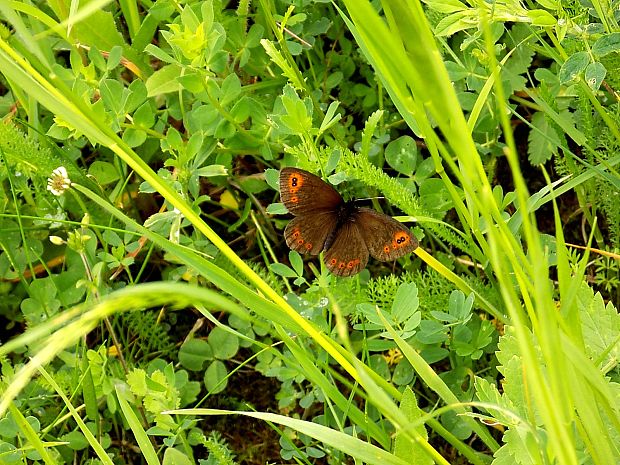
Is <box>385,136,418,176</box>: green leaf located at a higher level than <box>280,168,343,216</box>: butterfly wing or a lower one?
lower

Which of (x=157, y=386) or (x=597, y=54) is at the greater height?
(x=597, y=54)

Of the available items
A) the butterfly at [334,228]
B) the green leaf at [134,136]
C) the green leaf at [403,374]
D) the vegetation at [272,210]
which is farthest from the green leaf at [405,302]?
the green leaf at [134,136]

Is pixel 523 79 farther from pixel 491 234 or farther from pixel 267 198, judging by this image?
pixel 491 234

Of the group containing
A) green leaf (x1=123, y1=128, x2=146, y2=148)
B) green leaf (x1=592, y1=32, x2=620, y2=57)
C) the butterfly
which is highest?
green leaf (x1=123, y1=128, x2=146, y2=148)

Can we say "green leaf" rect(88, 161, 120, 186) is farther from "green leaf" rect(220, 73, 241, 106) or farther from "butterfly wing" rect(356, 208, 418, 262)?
"butterfly wing" rect(356, 208, 418, 262)

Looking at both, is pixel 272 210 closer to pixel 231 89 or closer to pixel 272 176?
pixel 272 176

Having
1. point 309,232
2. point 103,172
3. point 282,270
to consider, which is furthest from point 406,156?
point 103,172

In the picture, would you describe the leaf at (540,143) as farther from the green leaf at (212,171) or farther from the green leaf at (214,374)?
the green leaf at (214,374)

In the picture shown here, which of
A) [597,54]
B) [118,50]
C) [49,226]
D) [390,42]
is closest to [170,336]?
[49,226]

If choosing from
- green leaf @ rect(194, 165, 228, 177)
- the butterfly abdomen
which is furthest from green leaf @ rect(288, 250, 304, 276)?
green leaf @ rect(194, 165, 228, 177)
